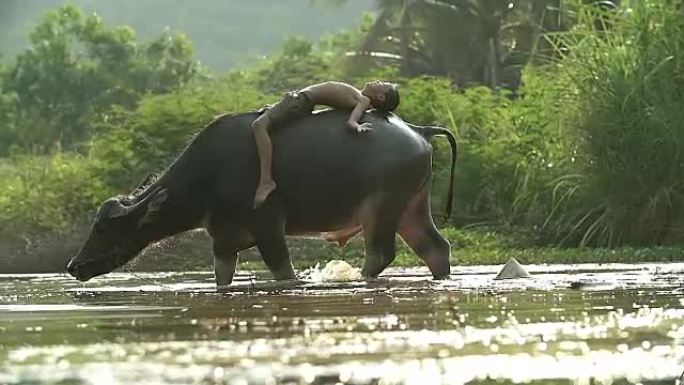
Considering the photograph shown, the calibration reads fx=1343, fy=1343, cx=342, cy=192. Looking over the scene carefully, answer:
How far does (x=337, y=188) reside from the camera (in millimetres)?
7582

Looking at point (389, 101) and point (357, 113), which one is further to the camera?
point (389, 101)

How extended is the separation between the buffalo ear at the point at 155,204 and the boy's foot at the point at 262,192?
2.09ft

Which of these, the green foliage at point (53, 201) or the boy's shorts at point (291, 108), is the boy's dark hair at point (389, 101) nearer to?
the boy's shorts at point (291, 108)

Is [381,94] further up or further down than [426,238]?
further up

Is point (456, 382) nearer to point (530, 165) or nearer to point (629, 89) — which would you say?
point (629, 89)

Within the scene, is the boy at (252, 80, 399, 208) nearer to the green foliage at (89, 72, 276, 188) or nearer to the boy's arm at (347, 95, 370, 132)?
the boy's arm at (347, 95, 370, 132)

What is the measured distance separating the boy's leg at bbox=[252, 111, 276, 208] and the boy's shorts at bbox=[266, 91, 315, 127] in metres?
0.13

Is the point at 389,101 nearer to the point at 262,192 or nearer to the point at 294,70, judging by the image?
the point at 262,192

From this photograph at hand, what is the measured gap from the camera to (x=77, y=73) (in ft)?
192

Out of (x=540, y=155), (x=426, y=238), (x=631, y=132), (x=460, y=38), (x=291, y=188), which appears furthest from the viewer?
(x=460, y=38)

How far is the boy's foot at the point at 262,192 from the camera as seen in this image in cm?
739

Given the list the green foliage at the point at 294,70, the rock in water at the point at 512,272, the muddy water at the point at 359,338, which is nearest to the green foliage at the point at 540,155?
the rock in water at the point at 512,272

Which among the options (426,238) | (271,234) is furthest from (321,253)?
(271,234)

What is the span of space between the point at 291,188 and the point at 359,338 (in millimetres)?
4154
